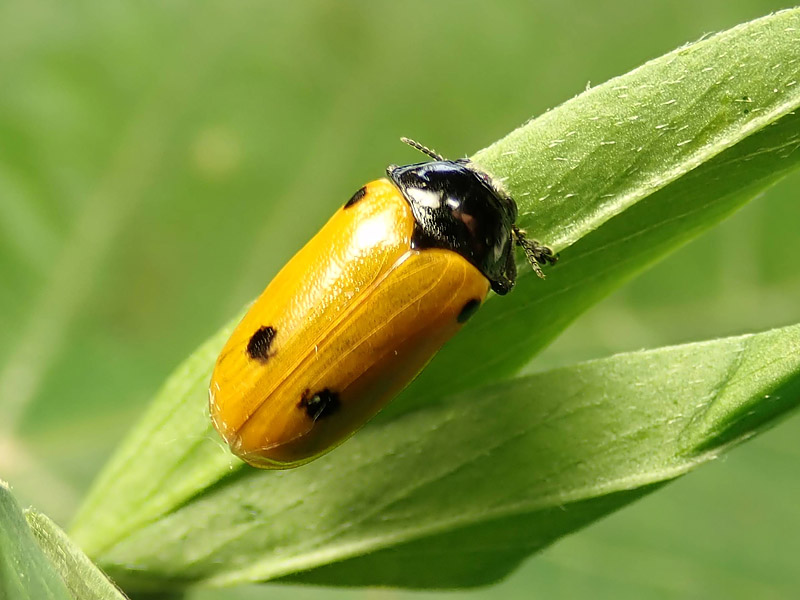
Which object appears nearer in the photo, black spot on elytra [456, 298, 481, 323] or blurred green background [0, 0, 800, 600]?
black spot on elytra [456, 298, 481, 323]

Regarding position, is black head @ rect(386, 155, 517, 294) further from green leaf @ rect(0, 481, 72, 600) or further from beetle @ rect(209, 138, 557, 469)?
green leaf @ rect(0, 481, 72, 600)

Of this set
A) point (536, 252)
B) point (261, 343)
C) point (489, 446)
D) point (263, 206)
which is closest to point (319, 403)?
point (261, 343)

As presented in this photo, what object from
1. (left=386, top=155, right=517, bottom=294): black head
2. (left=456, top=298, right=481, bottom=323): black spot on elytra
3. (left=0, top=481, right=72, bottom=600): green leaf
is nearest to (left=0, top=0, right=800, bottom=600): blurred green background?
(left=386, top=155, right=517, bottom=294): black head

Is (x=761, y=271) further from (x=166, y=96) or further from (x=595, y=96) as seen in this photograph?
(x=166, y=96)

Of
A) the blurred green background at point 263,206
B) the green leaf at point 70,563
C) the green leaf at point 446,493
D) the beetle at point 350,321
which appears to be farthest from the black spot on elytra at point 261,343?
the blurred green background at point 263,206

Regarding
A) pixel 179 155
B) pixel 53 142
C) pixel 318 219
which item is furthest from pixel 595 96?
pixel 53 142

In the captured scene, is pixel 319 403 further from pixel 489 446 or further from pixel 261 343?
pixel 489 446
